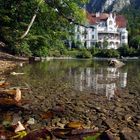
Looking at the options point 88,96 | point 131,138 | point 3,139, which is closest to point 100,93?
point 88,96

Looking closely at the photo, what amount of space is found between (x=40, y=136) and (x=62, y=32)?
25881mm

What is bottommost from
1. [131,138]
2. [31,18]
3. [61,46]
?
A: [131,138]

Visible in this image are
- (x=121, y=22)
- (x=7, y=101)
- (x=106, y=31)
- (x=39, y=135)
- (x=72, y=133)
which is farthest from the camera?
(x=121, y=22)

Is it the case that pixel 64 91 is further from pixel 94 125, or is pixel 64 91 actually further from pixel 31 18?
pixel 31 18

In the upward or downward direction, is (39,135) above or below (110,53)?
below

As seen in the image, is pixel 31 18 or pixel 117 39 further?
pixel 117 39

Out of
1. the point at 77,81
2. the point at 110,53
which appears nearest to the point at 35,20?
the point at 77,81

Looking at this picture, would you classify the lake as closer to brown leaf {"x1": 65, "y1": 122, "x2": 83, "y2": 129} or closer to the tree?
brown leaf {"x1": 65, "y1": 122, "x2": 83, "y2": 129}

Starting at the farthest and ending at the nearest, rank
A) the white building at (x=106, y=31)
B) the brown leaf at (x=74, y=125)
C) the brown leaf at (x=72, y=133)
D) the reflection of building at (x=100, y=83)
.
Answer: the white building at (x=106, y=31) < the reflection of building at (x=100, y=83) < the brown leaf at (x=74, y=125) < the brown leaf at (x=72, y=133)

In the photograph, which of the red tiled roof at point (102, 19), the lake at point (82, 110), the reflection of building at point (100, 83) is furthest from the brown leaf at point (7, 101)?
the red tiled roof at point (102, 19)

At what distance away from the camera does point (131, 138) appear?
8688 millimetres

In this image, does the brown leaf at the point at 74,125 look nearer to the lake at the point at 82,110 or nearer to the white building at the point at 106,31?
the lake at the point at 82,110

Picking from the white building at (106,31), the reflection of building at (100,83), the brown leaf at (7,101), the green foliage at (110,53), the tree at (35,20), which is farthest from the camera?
the white building at (106,31)

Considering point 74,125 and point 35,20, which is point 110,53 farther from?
point 74,125
